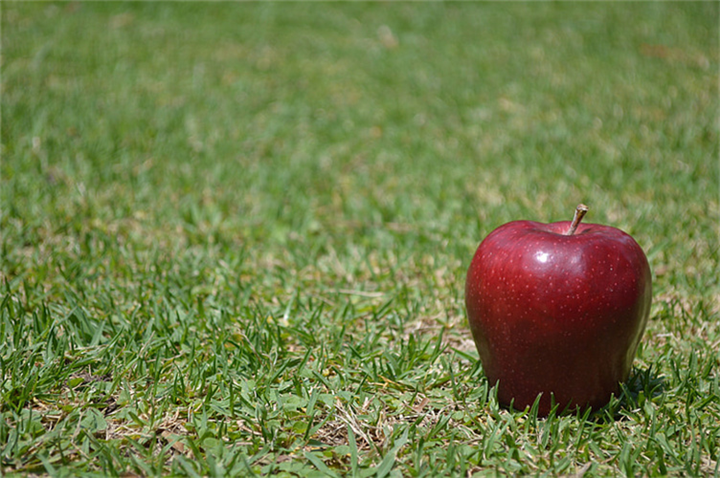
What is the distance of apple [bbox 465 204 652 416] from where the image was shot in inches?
76.6

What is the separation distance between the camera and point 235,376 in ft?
7.54

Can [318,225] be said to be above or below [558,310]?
below

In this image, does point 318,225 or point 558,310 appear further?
point 318,225

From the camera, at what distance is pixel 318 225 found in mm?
3740

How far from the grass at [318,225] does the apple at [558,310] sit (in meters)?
0.12

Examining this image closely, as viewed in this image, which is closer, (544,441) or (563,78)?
(544,441)

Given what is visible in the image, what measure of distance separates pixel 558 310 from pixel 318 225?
1984 mm

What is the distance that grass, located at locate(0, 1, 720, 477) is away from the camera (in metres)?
2.01

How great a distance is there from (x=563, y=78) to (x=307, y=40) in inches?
109

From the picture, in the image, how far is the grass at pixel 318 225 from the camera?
79.2 inches

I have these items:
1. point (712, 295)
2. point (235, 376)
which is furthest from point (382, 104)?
point (235, 376)

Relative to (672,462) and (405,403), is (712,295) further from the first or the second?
(405,403)

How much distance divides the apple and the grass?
122 millimetres

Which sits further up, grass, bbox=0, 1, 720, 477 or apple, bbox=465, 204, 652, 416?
apple, bbox=465, 204, 652, 416
